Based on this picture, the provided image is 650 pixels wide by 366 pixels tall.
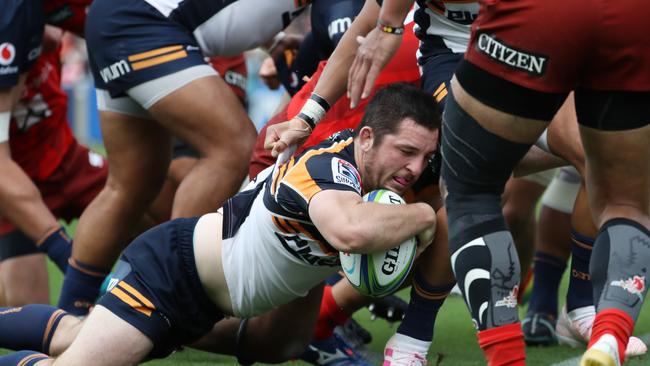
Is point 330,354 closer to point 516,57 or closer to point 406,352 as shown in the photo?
point 406,352

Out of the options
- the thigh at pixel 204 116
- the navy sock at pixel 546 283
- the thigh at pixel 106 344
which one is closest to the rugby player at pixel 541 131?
the thigh at pixel 106 344

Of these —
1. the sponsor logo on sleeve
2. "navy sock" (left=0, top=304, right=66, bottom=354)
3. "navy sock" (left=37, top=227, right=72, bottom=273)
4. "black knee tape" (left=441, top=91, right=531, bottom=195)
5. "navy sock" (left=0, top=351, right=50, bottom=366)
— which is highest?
the sponsor logo on sleeve

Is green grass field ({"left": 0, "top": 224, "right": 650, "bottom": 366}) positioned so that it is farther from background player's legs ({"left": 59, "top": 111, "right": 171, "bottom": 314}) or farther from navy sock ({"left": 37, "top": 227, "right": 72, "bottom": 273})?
navy sock ({"left": 37, "top": 227, "right": 72, "bottom": 273})

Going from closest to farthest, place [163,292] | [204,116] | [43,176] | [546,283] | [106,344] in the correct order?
[106,344], [163,292], [204,116], [546,283], [43,176]

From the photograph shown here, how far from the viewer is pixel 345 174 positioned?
129 inches

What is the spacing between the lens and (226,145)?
4.59 m

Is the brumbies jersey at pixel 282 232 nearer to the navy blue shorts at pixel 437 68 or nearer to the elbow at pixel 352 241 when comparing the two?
the elbow at pixel 352 241

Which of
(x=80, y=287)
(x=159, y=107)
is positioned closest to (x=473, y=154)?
(x=159, y=107)

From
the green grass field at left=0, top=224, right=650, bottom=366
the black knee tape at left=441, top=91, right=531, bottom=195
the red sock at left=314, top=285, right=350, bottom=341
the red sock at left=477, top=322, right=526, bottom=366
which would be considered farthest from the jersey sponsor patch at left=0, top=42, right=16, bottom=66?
the red sock at left=477, top=322, right=526, bottom=366

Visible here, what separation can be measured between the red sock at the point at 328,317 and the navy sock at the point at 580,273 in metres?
0.86

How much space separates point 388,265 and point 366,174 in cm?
33

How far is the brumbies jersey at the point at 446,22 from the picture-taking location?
382 cm

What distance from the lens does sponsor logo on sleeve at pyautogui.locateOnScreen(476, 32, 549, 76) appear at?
260cm

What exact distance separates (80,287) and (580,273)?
2107 mm
